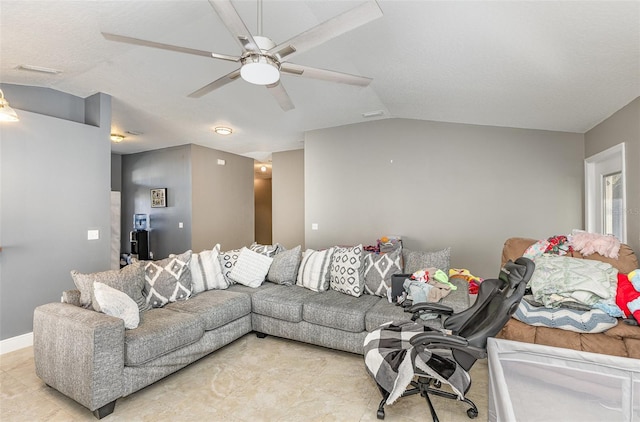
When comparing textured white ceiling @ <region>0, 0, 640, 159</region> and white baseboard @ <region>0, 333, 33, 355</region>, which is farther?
white baseboard @ <region>0, 333, 33, 355</region>

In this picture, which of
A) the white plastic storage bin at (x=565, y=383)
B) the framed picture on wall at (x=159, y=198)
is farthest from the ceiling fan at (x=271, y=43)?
the framed picture on wall at (x=159, y=198)

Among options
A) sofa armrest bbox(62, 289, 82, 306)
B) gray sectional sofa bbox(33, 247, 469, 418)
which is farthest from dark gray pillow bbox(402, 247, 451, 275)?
sofa armrest bbox(62, 289, 82, 306)

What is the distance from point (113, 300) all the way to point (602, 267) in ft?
11.9

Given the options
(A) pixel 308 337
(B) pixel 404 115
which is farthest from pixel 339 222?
(A) pixel 308 337

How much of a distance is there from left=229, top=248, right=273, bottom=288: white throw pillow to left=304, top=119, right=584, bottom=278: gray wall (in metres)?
1.79

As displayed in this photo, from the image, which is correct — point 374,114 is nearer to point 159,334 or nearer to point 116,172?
point 159,334

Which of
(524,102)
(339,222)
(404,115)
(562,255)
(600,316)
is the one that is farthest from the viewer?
(339,222)

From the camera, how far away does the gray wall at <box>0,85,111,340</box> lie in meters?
2.98

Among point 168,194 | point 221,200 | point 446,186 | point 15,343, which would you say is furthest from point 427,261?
point 168,194

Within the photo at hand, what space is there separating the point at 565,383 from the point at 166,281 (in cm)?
292

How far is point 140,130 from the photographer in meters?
5.27

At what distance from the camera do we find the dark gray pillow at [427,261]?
→ 3035mm

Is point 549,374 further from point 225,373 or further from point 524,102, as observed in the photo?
point 524,102

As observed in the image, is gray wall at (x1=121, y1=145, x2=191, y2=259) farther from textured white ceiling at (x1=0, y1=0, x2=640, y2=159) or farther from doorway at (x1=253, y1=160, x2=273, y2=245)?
doorway at (x1=253, y1=160, x2=273, y2=245)
